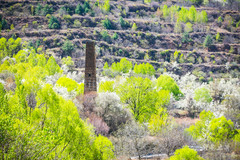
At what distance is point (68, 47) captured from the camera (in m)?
99.4

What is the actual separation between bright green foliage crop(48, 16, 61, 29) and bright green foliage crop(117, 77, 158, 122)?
3025 inches

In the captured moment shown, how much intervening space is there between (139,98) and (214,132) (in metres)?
11.3

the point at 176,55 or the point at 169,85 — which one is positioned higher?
the point at 176,55

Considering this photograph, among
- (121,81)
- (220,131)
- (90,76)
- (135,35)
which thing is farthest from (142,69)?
(220,131)

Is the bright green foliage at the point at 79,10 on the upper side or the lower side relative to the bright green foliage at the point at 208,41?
upper

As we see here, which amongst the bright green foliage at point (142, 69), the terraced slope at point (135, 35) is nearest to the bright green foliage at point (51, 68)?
the terraced slope at point (135, 35)

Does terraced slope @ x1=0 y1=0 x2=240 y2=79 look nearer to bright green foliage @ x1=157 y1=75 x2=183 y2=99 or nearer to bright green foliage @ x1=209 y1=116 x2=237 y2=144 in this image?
bright green foliage @ x1=157 y1=75 x2=183 y2=99

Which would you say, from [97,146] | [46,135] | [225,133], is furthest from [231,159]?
[46,135]

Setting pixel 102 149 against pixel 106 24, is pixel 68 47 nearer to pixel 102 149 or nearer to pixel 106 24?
pixel 106 24

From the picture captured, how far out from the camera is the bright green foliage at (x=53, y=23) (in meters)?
115

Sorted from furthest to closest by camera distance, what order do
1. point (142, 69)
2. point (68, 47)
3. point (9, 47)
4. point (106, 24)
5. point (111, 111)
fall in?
point (106, 24), point (68, 47), point (9, 47), point (142, 69), point (111, 111)

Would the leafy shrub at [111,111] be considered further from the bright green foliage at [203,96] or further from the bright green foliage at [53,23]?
the bright green foliage at [53,23]

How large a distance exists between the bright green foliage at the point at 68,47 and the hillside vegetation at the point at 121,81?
0.70 m

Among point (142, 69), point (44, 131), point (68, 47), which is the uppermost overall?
point (44, 131)
